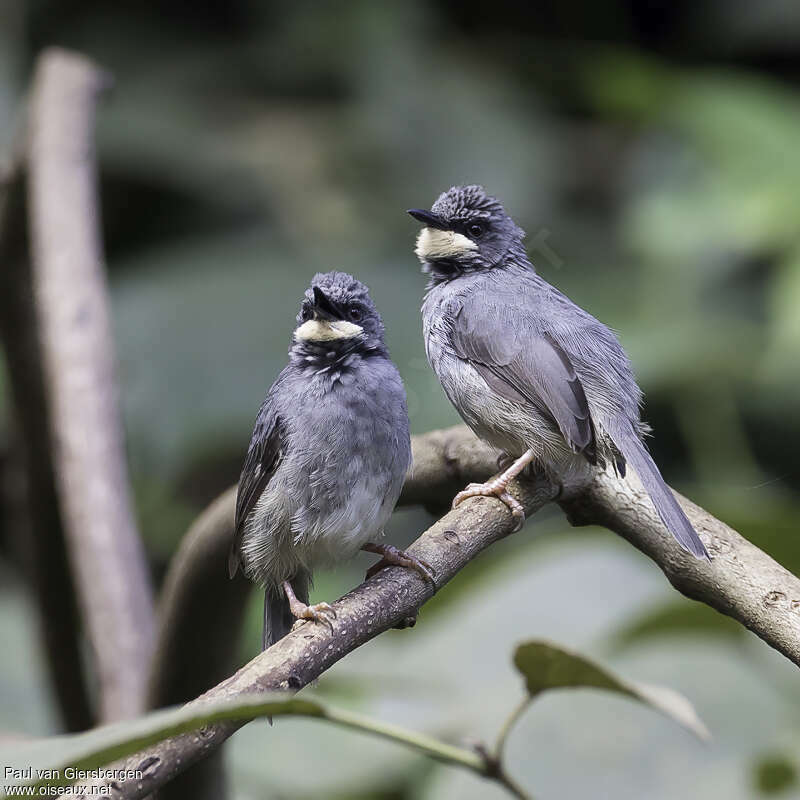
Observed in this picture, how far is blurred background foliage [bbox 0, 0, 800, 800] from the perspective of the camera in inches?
130

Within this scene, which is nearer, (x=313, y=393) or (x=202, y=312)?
(x=313, y=393)

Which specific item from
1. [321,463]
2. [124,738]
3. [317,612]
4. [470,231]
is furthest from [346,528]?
[124,738]

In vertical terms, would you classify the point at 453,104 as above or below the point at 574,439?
above

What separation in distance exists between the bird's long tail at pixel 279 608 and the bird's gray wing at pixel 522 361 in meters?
0.57

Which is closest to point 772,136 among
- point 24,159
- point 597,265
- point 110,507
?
point 597,265

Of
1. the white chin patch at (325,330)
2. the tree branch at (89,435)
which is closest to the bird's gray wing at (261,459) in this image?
the white chin patch at (325,330)

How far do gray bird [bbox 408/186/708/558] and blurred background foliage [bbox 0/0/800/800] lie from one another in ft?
0.32

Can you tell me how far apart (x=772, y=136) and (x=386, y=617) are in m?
5.13

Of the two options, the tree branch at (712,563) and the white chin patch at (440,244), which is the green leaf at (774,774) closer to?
the tree branch at (712,563)

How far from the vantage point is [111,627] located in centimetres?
304

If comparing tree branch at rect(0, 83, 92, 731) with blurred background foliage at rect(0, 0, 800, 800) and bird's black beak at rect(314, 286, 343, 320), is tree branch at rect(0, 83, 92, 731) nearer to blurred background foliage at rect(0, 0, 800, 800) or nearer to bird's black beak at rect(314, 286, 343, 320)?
blurred background foliage at rect(0, 0, 800, 800)

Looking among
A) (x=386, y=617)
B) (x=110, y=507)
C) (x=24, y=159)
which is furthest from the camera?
(x=24, y=159)

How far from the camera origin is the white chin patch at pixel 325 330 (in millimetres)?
1891

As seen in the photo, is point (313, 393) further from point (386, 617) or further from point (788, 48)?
point (788, 48)
